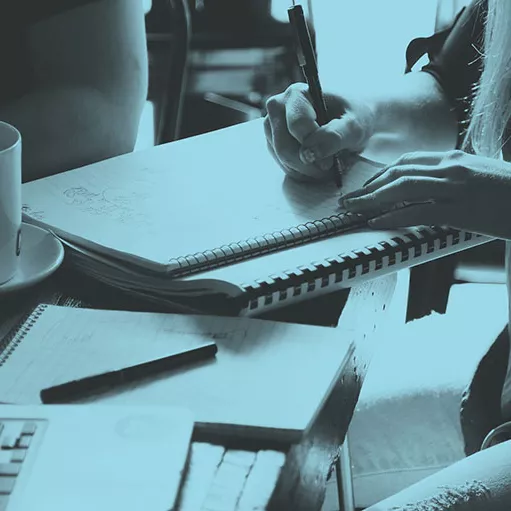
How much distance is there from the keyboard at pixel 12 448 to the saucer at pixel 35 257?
0.19m

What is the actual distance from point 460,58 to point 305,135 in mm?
359

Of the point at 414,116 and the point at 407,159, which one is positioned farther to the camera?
the point at 414,116

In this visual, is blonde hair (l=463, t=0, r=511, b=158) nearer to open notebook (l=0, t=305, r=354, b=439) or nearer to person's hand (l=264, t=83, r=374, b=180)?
person's hand (l=264, t=83, r=374, b=180)

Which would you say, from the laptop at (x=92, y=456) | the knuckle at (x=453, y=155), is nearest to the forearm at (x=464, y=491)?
the laptop at (x=92, y=456)

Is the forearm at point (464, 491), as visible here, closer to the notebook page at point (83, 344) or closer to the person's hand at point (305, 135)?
the notebook page at point (83, 344)

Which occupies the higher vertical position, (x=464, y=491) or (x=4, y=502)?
(x=4, y=502)

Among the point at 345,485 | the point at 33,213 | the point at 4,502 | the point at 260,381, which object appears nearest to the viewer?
the point at 4,502

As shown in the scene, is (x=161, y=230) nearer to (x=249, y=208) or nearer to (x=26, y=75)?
(x=249, y=208)

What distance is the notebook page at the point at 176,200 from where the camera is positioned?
2.37 feet

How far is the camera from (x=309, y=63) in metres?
0.87

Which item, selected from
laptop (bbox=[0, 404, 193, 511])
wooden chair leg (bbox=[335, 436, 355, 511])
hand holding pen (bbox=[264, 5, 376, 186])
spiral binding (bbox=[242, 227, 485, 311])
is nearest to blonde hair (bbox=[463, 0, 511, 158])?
hand holding pen (bbox=[264, 5, 376, 186])

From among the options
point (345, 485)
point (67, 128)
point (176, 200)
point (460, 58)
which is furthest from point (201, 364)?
point (460, 58)

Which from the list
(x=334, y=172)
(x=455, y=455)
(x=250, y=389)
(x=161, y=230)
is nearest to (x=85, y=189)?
(x=161, y=230)

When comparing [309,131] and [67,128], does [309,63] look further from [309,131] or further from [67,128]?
[67,128]
